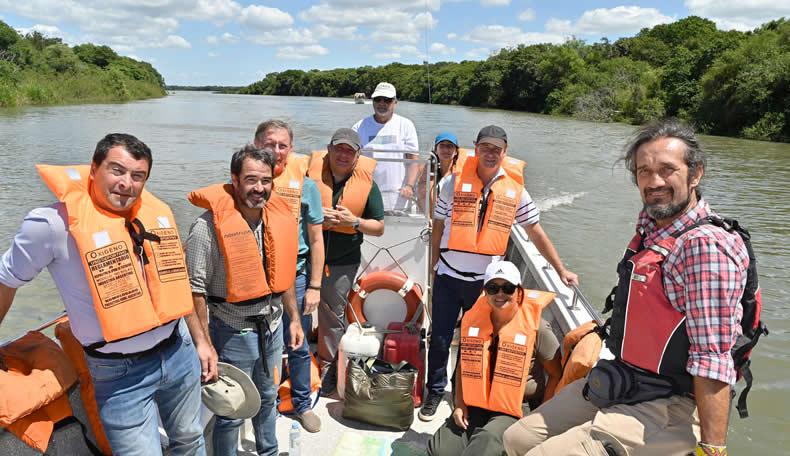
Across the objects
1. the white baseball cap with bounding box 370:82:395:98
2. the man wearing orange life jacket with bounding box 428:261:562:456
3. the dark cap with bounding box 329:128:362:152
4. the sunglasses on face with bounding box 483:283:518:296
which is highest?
the white baseball cap with bounding box 370:82:395:98

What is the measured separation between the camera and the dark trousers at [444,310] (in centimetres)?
256

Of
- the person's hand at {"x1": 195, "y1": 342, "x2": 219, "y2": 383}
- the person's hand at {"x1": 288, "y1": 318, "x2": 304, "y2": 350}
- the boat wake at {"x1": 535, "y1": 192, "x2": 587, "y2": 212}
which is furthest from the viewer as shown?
the boat wake at {"x1": 535, "y1": 192, "x2": 587, "y2": 212}

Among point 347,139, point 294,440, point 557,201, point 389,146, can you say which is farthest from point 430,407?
point 557,201

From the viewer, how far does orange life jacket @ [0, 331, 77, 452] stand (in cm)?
137

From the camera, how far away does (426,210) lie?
3.16 metres

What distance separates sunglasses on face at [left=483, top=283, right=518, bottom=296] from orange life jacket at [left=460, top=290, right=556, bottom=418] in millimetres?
129

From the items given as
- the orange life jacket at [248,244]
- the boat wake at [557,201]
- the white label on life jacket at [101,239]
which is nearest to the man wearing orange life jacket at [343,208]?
the orange life jacket at [248,244]

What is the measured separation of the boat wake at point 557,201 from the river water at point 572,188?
4 cm

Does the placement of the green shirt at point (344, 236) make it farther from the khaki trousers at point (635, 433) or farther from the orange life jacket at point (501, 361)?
the khaki trousers at point (635, 433)

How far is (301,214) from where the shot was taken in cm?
228

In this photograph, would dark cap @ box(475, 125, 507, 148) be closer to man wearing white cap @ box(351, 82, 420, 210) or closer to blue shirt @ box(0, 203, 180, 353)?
man wearing white cap @ box(351, 82, 420, 210)

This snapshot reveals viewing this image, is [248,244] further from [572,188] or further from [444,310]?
[572,188]

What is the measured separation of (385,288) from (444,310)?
0.42 metres

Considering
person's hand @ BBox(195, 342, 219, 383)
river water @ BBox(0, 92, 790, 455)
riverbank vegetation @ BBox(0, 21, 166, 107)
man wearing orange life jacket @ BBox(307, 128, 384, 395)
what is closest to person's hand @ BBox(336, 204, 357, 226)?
man wearing orange life jacket @ BBox(307, 128, 384, 395)
